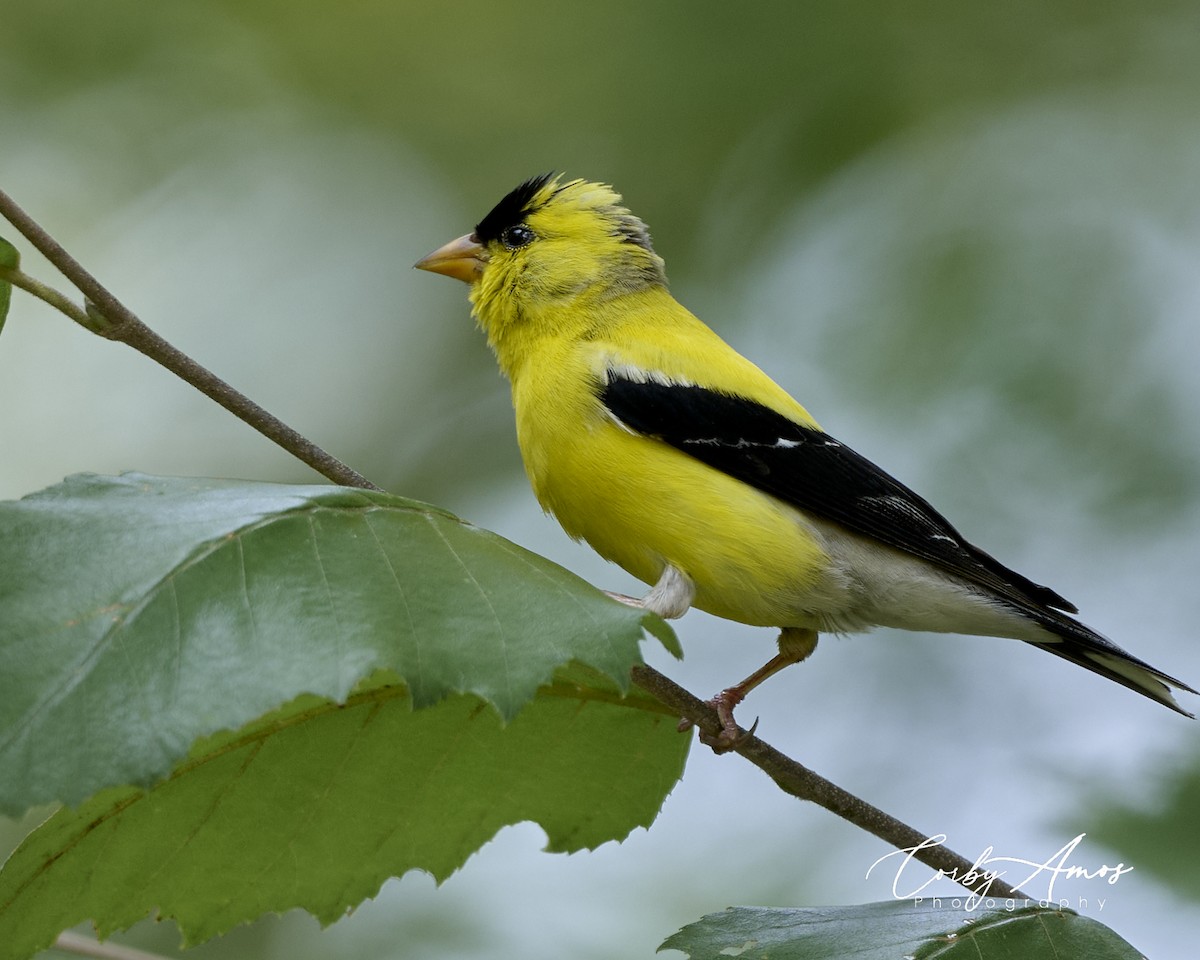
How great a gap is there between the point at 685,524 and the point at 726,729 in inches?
39.0

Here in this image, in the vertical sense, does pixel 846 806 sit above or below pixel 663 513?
below

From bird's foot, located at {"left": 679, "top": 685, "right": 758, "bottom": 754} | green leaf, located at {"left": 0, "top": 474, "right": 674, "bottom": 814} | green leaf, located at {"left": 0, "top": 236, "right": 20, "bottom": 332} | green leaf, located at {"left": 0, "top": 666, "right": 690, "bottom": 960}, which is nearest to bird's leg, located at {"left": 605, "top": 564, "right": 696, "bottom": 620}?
bird's foot, located at {"left": 679, "top": 685, "right": 758, "bottom": 754}

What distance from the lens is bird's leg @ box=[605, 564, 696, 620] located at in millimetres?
3105

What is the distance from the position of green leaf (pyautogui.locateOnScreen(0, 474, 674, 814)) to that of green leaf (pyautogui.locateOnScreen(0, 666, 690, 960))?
1.05 ft

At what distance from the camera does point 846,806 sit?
196 centimetres

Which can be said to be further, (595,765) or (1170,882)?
(1170,882)

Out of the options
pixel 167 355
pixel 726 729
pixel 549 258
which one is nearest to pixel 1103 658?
pixel 726 729

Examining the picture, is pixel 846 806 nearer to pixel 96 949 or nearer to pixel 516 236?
pixel 96 949

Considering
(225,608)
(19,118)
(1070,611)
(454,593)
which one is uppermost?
(19,118)

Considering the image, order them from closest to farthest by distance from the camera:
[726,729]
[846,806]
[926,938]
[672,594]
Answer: [926,938]
[846,806]
[726,729]
[672,594]

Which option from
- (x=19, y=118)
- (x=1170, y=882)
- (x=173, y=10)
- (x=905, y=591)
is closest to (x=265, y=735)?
(x=1170, y=882)

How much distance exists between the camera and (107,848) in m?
1.91

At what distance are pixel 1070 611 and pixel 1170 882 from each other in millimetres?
932

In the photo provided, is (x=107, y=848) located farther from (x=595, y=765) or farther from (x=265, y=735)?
(x=595, y=765)
